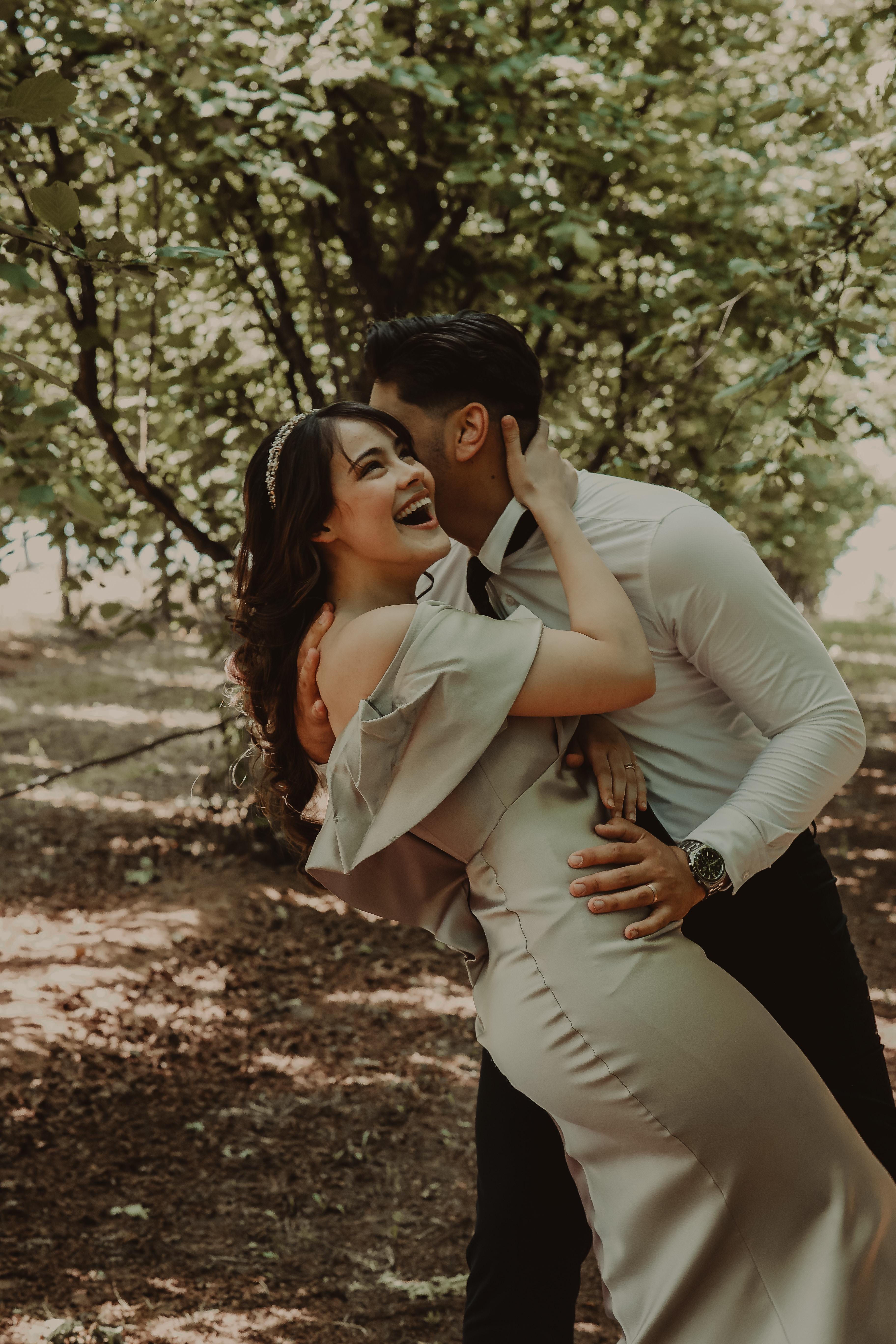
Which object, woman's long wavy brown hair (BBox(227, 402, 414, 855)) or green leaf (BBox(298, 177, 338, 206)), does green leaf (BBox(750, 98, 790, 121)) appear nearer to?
green leaf (BBox(298, 177, 338, 206))

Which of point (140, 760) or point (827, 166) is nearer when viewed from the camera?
point (827, 166)

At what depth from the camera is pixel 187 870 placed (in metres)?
7.20

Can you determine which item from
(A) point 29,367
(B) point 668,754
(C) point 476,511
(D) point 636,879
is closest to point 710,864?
(D) point 636,879

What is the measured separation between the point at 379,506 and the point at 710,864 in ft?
3.07

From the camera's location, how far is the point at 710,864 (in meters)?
2.00

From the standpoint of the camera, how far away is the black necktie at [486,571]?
7.83 feet

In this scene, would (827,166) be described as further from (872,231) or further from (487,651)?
(487,651)

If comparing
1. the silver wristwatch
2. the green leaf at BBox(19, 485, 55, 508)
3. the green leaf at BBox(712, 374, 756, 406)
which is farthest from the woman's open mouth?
the green leaf at BBox(712, 374, 756, 406)

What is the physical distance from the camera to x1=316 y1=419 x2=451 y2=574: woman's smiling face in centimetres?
218

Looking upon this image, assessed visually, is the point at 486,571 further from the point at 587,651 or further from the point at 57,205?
the point at 57,205

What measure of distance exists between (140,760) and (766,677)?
8.95m

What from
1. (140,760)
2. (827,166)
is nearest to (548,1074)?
(827,166)

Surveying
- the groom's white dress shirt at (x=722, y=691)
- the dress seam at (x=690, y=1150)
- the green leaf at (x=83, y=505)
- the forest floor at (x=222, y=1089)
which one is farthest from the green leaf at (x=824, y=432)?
the forest floor at (x=222, y=1089)

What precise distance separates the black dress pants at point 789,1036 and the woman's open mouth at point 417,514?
0.76 m
